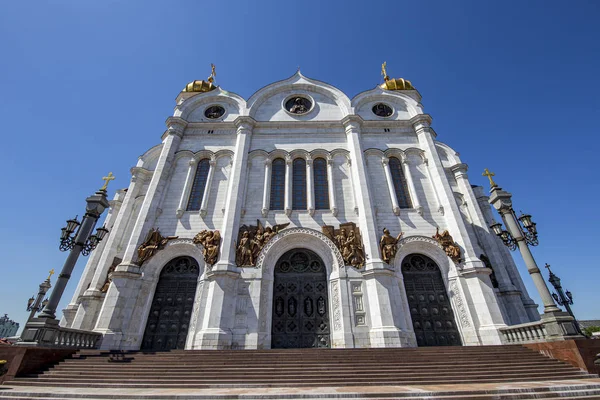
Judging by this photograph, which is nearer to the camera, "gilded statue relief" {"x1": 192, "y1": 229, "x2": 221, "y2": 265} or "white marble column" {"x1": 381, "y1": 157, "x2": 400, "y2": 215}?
"gilded statue relief" {"x1": 192, "y1": 229, "x2": 221, "y2": 265}

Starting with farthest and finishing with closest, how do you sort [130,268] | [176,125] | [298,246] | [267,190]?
[176,125]
[267,190]
[298,246]
[130,268]

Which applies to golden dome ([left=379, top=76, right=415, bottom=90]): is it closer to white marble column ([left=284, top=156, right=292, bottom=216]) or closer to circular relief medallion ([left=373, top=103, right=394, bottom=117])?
circular relief medallion ([left=373, top=103, right=394, bottom=117])

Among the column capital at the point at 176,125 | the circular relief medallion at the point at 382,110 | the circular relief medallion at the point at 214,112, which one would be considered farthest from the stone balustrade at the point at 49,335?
the circular relief medallion at the point at 382,110

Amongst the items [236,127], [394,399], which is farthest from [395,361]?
[236,127]

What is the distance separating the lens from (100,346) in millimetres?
10812

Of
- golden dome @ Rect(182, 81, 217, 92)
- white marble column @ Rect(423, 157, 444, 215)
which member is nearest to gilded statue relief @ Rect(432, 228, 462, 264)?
white marble column @ Rect(423, 157, 444, 215)

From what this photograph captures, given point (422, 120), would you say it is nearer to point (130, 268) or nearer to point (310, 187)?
point (310, 187)

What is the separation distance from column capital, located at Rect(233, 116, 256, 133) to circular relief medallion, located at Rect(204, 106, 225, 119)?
2200 mm

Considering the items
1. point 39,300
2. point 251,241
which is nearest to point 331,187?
point 251,241

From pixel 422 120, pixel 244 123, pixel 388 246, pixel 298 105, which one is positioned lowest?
pixel 388 246

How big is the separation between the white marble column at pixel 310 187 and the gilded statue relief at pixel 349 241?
1287 millimetres

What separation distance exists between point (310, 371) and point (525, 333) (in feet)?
27.3

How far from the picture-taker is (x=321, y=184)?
16.2 m

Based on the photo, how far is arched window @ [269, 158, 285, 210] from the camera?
1548cm
